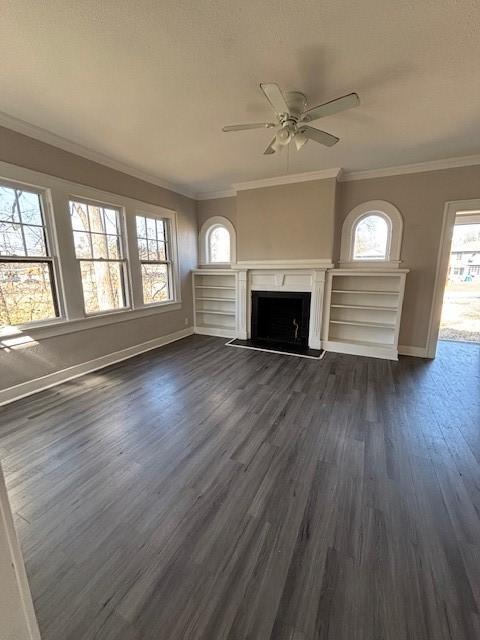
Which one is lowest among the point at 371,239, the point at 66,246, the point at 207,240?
the point at 66,246

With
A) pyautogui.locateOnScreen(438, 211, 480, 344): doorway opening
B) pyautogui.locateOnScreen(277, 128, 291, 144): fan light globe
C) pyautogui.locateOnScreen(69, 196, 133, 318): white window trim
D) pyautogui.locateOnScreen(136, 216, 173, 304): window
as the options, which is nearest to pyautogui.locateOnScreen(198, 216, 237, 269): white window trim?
pyautogui.locateOnScreen(136, 216, 173, 304): window

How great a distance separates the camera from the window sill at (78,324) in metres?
3.00

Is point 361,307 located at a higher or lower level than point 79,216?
lower

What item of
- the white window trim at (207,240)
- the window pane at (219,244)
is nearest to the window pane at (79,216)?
the white window trim at (207,240)

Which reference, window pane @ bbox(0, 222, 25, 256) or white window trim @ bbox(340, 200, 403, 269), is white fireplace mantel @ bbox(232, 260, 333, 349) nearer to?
white window trim @ bbox(340, 200, 403, 269)

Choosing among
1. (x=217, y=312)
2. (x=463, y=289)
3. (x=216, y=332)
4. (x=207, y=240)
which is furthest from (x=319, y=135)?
(x=463, y=289)

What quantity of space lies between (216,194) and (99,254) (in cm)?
271

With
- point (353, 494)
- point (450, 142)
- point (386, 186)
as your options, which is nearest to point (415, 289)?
point (386, 186)

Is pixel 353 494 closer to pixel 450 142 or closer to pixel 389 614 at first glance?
pixel 389 614

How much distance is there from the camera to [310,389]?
3.25m

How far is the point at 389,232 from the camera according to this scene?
4344mm

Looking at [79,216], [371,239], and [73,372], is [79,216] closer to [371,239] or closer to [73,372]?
[73,372]

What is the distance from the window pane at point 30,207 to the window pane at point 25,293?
480 millimetres

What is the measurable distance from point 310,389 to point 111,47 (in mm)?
3492
